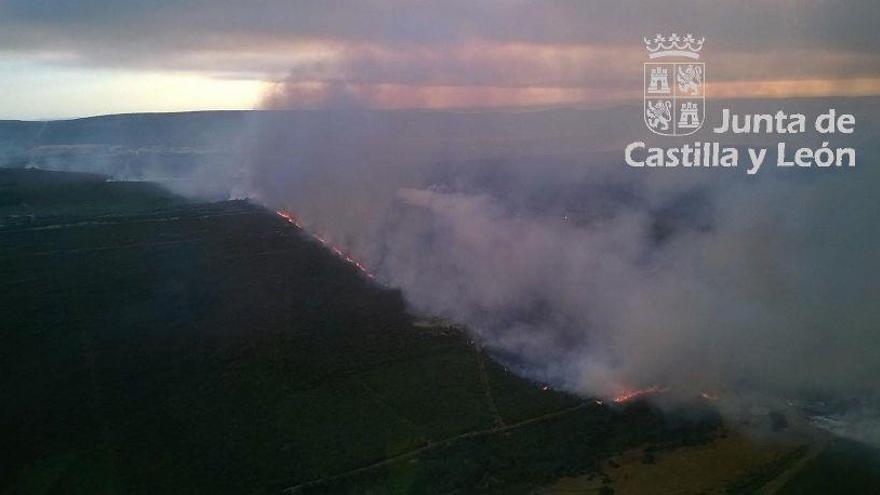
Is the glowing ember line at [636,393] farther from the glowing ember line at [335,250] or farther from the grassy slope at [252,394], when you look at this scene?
the glowing ember line at [335,250]

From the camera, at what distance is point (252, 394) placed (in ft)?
105

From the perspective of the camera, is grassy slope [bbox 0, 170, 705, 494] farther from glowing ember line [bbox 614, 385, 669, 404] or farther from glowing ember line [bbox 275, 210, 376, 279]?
glowing ember line [bbox 275, 210, 376, 279]

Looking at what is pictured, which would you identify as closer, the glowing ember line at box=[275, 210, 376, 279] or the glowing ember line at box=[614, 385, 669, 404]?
the glowing ember line at box=[614, 385, 669, 404]

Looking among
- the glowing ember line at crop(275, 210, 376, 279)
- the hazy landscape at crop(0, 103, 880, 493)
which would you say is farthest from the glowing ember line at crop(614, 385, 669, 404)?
the glowing ember line at crop(275, 210, 376, 279)

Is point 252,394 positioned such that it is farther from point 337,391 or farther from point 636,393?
point 636,393

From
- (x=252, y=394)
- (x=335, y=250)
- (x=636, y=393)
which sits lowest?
(x=636, y=393)

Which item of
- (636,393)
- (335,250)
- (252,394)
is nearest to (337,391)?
(252,394)

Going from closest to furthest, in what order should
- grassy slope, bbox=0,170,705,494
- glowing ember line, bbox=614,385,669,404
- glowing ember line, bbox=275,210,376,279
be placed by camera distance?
grassy slope, bbox=0,170,705,494
glowing ember line, bbox=614,385,669,404
glowing ember line, bbox=275,210,376,279

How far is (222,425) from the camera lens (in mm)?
29750

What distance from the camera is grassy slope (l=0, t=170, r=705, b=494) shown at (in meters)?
27.1

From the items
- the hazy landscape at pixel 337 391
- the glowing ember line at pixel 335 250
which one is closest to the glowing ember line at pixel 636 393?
the hazy landscape at pixel 337 391

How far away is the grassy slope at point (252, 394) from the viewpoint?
2711cm

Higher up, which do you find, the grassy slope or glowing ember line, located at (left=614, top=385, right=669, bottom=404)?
the grassy slope

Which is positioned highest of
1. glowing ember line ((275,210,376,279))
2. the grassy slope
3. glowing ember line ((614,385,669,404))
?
glowing ember line ((275,210,376,279))
